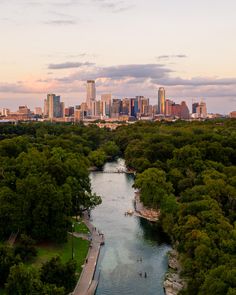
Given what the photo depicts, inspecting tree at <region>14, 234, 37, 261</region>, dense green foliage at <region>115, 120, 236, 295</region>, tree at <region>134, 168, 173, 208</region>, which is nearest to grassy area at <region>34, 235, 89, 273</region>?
tree at <region>14, 234, 37, 261</region>

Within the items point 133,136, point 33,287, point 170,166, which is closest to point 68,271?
point 33,287

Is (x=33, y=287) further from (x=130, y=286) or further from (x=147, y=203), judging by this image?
(x=147, y=203)

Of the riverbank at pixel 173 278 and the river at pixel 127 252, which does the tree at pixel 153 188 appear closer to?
the river at pixel 127 252

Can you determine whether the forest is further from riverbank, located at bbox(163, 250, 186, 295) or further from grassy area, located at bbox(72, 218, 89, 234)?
riverbank, located at bbox(163, 250, 186, 295)

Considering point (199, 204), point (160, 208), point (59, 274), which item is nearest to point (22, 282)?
point (59, 274)

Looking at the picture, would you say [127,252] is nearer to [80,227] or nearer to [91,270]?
[91,270]

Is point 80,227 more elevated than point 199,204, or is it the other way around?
point 199,204

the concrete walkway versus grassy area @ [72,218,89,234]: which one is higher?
grassy area @ [72,218,89,234]
